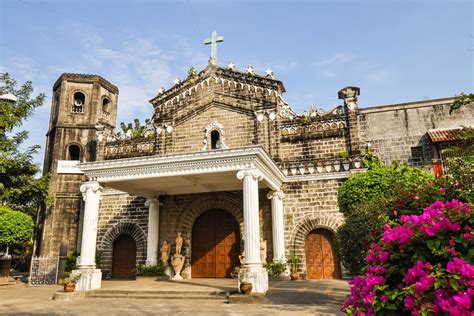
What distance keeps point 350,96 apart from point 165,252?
987 centimetres

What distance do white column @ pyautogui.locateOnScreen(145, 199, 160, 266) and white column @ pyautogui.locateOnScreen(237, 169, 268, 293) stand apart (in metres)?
6.15

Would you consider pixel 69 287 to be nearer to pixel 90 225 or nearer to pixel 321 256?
pixel 90 225

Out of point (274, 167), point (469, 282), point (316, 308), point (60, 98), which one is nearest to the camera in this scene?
point (469, 282)

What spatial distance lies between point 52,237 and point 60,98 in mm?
7143

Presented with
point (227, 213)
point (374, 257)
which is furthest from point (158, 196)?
point (374, 257)

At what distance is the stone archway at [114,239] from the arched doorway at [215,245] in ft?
7.91

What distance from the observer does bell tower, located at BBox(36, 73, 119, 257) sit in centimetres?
1727

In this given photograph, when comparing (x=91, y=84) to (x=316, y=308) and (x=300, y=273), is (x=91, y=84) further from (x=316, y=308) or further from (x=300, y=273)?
(x=316, y=308)

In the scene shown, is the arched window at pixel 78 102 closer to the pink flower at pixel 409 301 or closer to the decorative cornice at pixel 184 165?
the decorative cornice at pixel 184 165

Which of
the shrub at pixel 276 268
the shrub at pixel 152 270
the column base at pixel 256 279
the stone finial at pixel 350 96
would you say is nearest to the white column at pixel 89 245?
the shrub at pixel 152 270

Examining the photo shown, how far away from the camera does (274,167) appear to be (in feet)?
41.7

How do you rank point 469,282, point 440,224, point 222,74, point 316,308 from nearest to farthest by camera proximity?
point 469,282, point 440,224, point 316,308, point 222,74

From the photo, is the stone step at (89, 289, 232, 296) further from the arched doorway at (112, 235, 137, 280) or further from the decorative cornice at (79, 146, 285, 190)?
the arched doorway at (112, 235, 137, 280)

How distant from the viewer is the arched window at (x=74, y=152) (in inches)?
742
